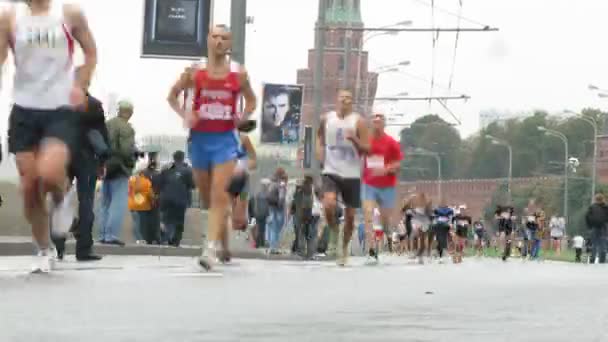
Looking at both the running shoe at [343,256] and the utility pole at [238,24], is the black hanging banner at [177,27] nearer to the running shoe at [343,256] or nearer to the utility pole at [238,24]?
the utility pole at [238,24]

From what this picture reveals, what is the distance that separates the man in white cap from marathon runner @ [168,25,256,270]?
4758 millimetres

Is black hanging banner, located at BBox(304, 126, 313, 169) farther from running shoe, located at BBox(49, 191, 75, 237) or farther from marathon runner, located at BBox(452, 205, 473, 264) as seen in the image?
running shoe, located at BBox(49, 191, 75, 237)

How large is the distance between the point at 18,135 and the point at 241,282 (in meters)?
1.77

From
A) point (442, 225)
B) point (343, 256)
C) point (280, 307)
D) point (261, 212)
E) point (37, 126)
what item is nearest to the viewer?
point (280, 307)

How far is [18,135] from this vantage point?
39.5ft

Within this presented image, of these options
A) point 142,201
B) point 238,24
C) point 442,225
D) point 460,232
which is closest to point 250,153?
point 142,201

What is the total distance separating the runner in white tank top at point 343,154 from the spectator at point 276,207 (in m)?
9.41

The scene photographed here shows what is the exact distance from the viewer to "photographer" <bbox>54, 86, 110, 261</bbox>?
15531mm

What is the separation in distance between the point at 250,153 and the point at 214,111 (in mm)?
2613

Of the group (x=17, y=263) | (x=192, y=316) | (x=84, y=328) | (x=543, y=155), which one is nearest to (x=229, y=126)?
(x=17, y=263)

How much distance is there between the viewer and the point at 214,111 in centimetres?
1479

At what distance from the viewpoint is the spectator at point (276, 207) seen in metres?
29.6

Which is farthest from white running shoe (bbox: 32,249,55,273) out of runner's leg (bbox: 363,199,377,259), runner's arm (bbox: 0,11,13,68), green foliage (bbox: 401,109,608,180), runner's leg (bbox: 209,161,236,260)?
green foliage (bbox: 401,109,608,180)

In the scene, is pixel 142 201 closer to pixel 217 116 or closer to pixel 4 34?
pixel 217 116
